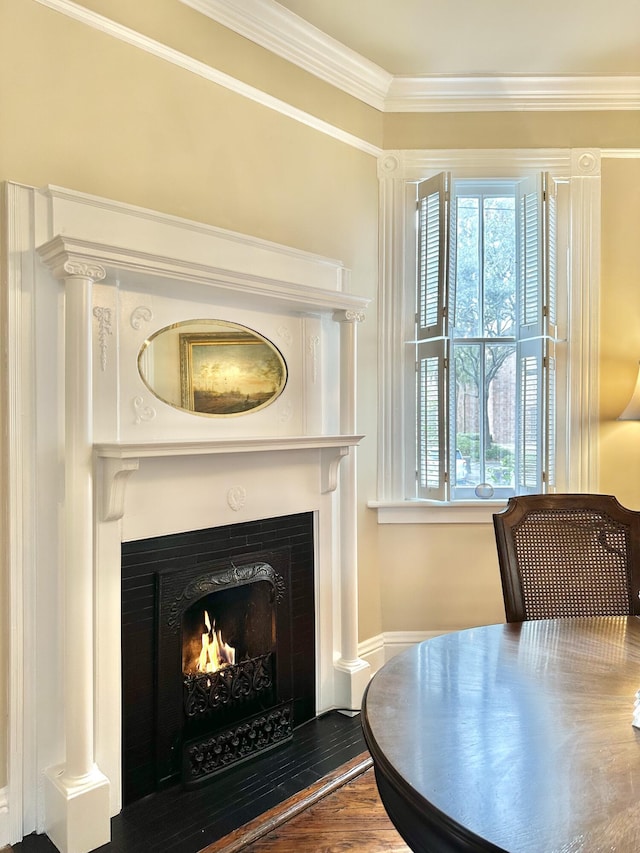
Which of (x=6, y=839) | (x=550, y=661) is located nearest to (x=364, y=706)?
(x=550, y=661)

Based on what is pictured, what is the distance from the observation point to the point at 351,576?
8.90ft

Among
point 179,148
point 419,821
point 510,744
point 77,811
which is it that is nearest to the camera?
point 419,821

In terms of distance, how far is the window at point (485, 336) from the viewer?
9.76 ft

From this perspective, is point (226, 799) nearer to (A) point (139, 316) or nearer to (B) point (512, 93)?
(A) point (139, 316)

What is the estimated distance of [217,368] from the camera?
2.26 metres

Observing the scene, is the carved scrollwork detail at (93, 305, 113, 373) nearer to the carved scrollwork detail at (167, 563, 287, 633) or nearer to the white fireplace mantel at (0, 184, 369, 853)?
the white fireplace mantel at (0, 184, 369, 853)

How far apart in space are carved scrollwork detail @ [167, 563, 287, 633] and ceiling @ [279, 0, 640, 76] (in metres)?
2.30

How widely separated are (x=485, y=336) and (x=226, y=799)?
2380mm

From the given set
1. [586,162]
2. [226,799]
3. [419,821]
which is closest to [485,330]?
[586,162]

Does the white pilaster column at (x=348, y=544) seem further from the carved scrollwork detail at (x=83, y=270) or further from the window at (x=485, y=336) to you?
the carved scrollwork detail at (x=83, y=270)

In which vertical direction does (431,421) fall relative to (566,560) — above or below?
above

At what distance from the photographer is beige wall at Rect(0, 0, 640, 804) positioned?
1.89m

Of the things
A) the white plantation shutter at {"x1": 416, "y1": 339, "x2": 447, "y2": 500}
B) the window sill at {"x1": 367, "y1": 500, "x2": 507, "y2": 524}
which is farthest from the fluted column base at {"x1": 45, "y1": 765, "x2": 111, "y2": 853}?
the white plantation shutter at {"x1": 416, "y1": 339, "x2": 447, "y2": 500}

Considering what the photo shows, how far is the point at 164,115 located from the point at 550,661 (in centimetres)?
215
